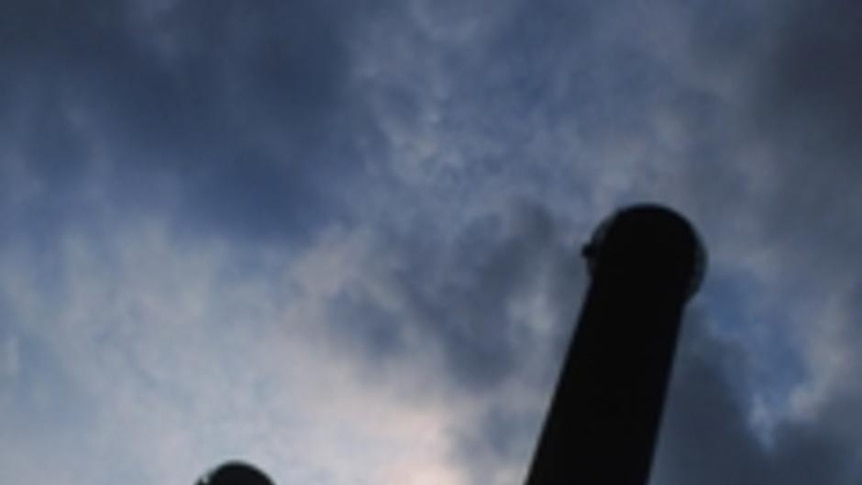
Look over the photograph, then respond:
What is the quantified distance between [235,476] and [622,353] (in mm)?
8742

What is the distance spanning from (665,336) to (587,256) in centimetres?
223

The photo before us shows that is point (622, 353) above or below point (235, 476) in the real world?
above

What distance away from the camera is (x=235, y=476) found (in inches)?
617

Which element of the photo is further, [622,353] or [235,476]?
[235,476]

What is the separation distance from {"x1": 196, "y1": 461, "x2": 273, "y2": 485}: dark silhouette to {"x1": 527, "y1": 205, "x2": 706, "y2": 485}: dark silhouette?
7605 mm

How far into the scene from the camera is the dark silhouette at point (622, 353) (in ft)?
31.0

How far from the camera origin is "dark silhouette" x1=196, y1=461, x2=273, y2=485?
51.3 ft

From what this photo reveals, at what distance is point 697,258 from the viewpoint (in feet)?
38.3

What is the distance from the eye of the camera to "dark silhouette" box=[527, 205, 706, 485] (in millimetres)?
9438

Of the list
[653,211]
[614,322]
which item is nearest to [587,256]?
[653,211]

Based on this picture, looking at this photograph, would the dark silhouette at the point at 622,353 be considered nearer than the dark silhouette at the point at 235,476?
Yes

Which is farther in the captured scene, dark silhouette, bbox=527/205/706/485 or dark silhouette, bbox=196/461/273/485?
dark silhouette, bbox=196/461/273/485

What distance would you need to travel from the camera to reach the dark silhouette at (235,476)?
51.3 ft

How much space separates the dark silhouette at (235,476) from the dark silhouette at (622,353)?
760 cm
